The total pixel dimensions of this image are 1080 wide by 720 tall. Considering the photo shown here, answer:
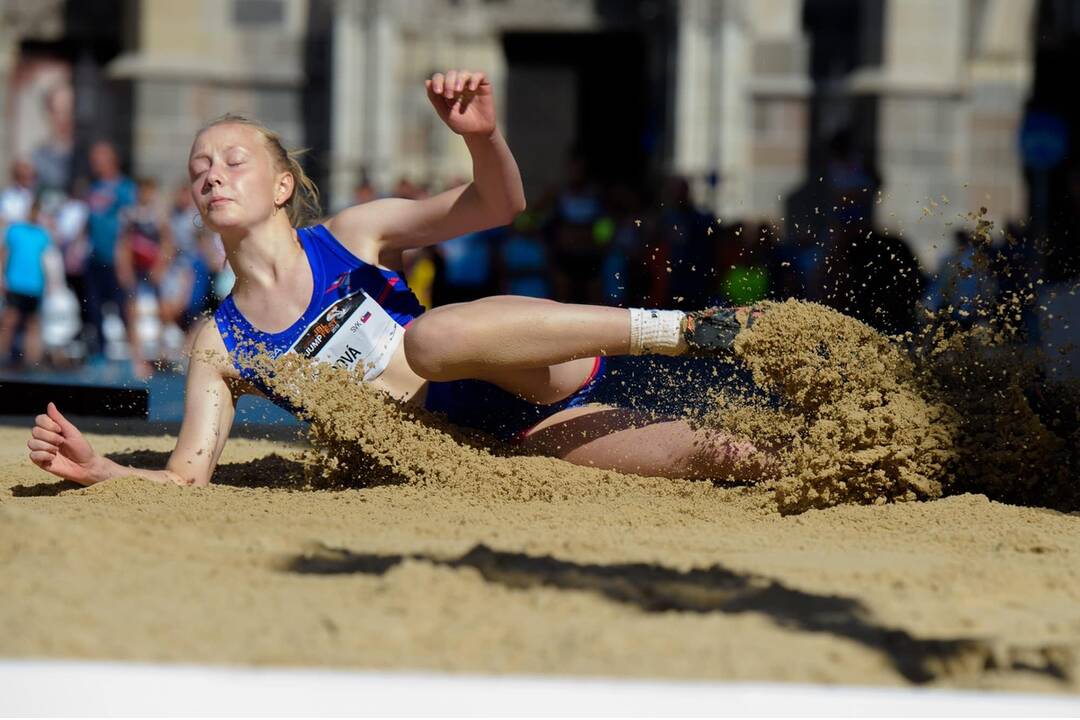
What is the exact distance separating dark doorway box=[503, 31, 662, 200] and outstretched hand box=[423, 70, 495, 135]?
12.1 meters

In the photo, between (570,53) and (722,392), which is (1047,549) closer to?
(722,392)

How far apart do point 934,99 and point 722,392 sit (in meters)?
11.5

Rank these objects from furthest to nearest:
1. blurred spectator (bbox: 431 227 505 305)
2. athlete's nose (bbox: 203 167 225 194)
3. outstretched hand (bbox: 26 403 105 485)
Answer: blurred spectator (bbox: 431 227 505 305) < athlete's nose (bbox: 203 167 225 194) < outstretched hand (bbox: 26 403 105 485)

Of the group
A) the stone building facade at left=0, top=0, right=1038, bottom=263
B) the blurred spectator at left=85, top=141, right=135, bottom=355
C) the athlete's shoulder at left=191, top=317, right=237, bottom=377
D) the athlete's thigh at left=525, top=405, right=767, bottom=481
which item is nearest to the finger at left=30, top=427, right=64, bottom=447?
the athlete's shoulder at left=191, top=317, right=237, bottom=377

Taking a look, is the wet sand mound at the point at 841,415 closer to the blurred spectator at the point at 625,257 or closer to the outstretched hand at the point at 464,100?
the outstretched hand at the point at 464,100

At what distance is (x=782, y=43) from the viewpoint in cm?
1546

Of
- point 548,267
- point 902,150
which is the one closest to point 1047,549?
point 548,267

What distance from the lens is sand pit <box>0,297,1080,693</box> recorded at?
95.2 inches

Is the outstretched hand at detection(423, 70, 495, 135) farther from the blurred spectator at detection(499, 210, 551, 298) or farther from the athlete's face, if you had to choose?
the blurred spectator at detection(499, 210, 551, 298)

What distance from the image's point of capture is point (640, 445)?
14.8 feet

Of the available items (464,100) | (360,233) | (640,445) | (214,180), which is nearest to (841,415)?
(640,445)

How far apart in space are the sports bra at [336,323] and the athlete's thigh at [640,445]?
0.57 m

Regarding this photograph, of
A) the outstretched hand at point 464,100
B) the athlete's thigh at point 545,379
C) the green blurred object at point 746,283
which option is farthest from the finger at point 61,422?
the green blurred object at point 746,283

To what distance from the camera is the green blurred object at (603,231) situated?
1114 centimetres
